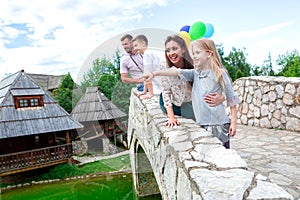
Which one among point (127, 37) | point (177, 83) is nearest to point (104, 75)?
point (127, 37)

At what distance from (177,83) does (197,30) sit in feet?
1.80

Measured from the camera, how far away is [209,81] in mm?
1645

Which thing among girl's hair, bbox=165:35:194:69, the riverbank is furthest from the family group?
the riverbank

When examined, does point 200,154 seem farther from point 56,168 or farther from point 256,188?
point 56,168

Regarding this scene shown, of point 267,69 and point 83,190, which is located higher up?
point 267,69

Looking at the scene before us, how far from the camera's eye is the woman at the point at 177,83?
1618mm

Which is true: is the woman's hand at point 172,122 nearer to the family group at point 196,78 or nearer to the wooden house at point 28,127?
the family group at point 196,78

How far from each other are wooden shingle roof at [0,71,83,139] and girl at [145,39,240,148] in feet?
29.2

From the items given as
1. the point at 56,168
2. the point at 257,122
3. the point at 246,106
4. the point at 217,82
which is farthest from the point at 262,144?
the point at 56,168

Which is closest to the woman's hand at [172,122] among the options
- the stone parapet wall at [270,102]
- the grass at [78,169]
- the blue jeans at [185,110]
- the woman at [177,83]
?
the woman at [177,83]

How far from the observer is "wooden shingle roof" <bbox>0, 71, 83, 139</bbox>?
9233mm

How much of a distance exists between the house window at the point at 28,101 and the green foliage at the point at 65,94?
6.41 feet

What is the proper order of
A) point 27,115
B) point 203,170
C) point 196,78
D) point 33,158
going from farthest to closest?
1. point 27,115
2. point 33,158
3. point 196,78
4. point 203,170

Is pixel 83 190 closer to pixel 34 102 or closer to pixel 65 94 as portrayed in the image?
pixel 34 102
